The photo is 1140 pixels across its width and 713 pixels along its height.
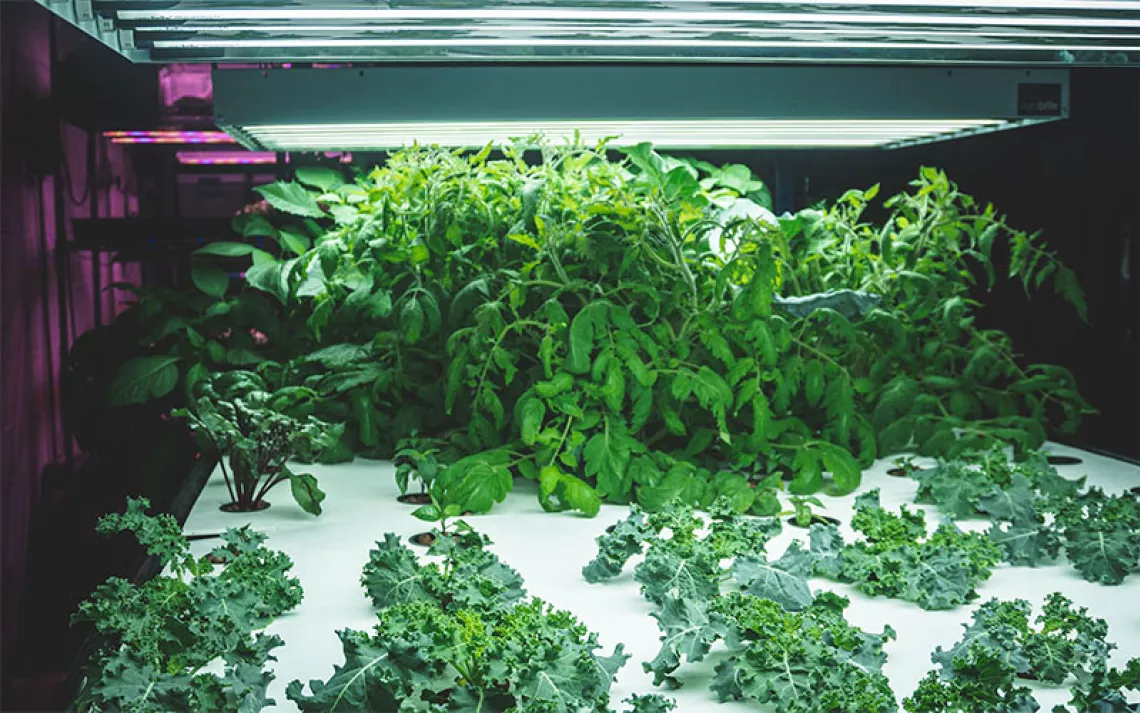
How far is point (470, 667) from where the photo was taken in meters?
1.09

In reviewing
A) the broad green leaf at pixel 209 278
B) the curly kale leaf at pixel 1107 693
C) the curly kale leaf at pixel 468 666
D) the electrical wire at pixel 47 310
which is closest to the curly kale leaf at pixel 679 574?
the curly kale leaf at pixel 468 666

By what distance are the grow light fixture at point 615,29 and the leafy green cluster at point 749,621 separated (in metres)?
0.76

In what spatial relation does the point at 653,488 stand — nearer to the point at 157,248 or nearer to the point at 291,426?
the point at 291,426

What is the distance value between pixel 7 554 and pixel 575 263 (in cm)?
228

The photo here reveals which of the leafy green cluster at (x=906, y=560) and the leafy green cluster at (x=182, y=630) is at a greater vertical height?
the leafy green cluster at (x=182, y=630)

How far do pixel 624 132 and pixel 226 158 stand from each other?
1.44 metres

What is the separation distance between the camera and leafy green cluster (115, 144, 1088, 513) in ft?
6.71

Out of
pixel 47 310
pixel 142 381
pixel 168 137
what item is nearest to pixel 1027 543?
pixel 142 381

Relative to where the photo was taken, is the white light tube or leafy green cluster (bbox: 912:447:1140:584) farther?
leafy green cluster (bbox: 912:447:1140:584)

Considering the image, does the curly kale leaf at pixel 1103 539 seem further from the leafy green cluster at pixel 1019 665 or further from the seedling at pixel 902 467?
the seedling at pixel 902 467

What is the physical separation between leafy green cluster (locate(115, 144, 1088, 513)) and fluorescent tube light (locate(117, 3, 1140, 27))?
680 mm

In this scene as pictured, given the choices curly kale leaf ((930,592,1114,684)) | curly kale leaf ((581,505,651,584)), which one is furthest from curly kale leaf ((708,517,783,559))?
curly kale leaf ((930,592,1114,684))

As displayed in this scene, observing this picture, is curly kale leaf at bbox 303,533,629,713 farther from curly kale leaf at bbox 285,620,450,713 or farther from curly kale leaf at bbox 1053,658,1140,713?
curly kale leaf at bbox 1053,658,1140,713

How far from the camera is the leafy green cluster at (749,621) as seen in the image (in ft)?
3.45
